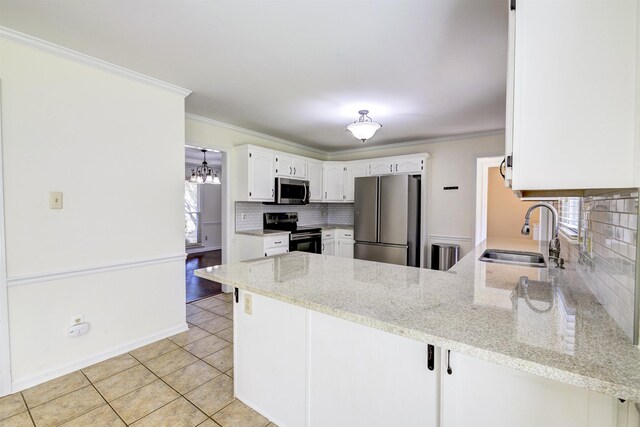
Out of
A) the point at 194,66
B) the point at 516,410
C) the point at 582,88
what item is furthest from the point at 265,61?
the point at 516,410

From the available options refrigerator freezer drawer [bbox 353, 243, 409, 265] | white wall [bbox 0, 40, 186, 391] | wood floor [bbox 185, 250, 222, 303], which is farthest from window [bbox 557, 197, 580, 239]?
wood floor [bbox 185, 250, 222, 303]

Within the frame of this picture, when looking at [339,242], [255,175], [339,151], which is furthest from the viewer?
[339,151]

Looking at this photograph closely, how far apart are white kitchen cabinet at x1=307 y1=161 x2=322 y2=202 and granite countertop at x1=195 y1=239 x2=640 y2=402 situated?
3086 mm

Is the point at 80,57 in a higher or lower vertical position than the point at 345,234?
higher

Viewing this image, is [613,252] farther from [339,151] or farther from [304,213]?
[339,151]

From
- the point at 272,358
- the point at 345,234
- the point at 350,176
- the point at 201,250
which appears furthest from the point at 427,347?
the point at 201,250

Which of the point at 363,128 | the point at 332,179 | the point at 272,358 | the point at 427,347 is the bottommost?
the point at 272,358

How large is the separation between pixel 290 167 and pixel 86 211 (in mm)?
2806

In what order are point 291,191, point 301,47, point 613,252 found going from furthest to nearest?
1. point 291,191
2. point 301,47
3. point 613,252

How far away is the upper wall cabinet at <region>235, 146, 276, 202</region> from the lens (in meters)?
3.99

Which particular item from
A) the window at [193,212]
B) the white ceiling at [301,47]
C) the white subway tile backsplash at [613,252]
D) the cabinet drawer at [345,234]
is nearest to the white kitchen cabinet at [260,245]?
the cabinet drawer at [345,234]

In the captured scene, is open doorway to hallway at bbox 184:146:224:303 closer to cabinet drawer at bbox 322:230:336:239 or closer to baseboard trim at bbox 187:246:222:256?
baseboard trim at bbox 187:246:222:256

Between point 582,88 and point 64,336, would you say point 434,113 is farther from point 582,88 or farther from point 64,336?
point 64,336

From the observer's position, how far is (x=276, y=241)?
4066 millimetres
